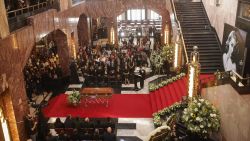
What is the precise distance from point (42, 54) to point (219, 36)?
1159 centimetres

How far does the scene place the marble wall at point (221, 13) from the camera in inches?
523

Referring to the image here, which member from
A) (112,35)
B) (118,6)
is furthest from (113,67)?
(118,6)

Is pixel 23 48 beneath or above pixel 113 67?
above

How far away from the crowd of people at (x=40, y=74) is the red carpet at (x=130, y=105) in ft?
3.96

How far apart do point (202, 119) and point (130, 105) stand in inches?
208

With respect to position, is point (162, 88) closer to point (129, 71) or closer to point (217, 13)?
point (129, 71)

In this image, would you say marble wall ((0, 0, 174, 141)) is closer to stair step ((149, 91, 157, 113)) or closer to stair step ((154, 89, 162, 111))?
stair step ((149, 91, 157, 113))

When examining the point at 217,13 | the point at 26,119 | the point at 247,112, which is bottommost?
the point at 26,119

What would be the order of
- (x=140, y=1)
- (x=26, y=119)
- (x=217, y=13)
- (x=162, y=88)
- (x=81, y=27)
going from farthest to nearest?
(x=81, y=27)
(x=140, y=1)
(x=217, y=13)
(x=162, y=88)
(x=26, y=119)

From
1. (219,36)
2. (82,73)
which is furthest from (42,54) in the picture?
(219,36)

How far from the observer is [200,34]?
16484 millimetres

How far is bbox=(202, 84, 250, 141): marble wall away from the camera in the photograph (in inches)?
356

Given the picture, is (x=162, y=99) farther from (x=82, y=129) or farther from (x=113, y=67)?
(x=113, y=67)

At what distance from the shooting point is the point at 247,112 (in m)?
8.86
